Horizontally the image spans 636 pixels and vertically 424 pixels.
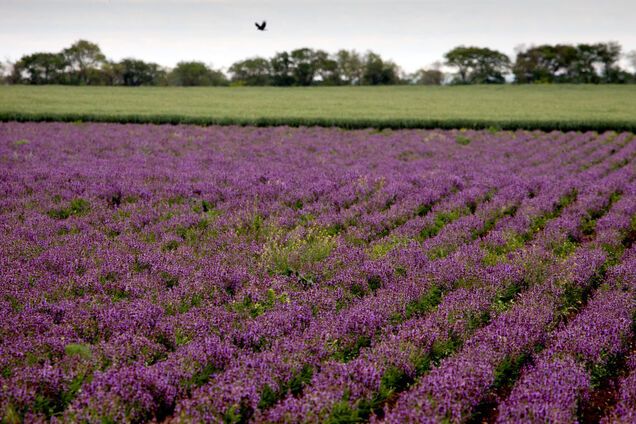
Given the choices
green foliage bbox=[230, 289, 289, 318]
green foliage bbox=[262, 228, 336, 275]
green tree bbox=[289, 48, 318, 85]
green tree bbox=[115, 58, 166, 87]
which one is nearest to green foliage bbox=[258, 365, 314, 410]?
green foliage bbox=[230, 289, 289, 318]

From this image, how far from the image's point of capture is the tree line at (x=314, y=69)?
107m

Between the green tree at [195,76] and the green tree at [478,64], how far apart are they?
5537 centimetres

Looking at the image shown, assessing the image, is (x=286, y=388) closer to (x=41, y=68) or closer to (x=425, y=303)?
(x=425, y=303)

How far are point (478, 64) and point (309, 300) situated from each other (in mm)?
129038

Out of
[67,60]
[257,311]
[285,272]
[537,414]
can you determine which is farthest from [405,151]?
[67,60]

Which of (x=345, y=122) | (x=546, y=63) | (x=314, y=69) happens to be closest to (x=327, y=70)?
(x=314, y=69)

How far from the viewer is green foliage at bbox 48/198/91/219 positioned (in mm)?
10102

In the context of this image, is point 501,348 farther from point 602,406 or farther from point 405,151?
point 405,151

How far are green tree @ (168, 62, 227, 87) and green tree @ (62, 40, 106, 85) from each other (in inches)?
624

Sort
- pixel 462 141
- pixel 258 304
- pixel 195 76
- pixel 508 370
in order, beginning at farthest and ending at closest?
pixel 195 76 → pixel 462 141 → pixel 258 304 → pixel 508 370

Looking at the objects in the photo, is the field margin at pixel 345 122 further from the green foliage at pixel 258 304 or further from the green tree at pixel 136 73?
the green tree at pixel 136 73

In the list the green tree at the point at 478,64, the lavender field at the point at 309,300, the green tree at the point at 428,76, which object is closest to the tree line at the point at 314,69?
the green tree at the point at 478,64

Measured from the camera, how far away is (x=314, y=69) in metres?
115

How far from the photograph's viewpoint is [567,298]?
6.80 meters
